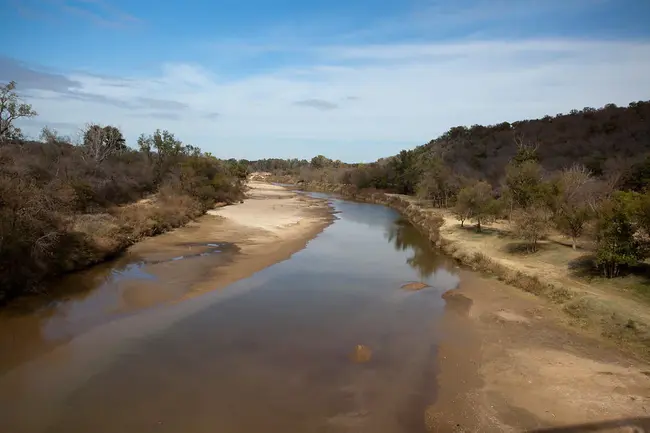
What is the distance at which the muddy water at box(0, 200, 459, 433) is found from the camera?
31.6 feet

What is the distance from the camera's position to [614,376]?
37.2 ft

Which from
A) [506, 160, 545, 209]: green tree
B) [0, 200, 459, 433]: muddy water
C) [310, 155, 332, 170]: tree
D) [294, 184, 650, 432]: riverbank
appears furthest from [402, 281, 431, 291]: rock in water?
[310, 155, 332, 170]: tree

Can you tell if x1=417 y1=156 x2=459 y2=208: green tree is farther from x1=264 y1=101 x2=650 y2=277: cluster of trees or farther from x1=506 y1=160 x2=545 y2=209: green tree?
x1=506 y1=160 x2=545 y2=209: green tree

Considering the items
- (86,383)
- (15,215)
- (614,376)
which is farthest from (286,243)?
(614,376)

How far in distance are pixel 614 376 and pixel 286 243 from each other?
21.8 meters

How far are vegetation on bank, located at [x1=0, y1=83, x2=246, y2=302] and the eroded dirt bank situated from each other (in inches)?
41.8

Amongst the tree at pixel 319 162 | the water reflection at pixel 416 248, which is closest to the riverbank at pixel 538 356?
the water reflection at pixel 416 248

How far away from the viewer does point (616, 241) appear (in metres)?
17.8

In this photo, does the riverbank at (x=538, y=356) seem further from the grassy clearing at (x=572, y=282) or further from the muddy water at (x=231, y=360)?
the muddy water at (x=231, y=360)

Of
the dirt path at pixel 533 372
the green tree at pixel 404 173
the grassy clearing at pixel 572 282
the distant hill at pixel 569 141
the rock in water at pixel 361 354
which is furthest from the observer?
the green tree at pixel 404 173

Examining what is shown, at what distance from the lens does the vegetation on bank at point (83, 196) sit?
1630 centimetres

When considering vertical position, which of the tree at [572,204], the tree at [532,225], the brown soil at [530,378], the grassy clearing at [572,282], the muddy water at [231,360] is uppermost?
the tree at [572,204]

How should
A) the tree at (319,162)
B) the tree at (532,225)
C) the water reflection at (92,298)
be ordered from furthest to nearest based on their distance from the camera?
1. the tree at (319,162)
2. the tree at (532,225)
3. the water reflection at (92,298)

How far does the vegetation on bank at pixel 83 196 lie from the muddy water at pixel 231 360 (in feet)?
7.46
